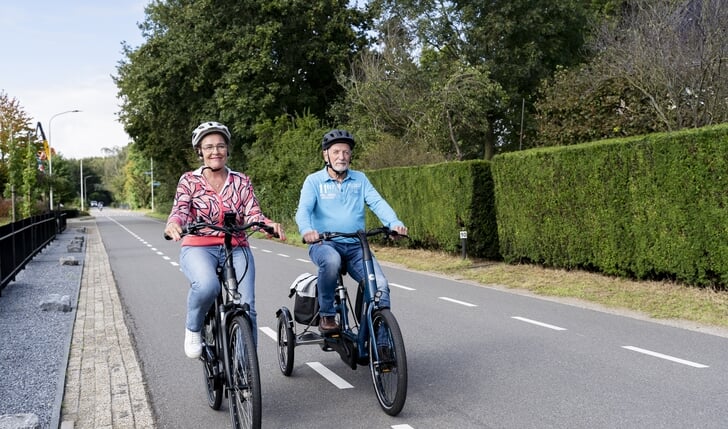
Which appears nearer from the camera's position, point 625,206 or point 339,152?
point 339,152

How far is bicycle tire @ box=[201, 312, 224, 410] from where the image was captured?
453cm

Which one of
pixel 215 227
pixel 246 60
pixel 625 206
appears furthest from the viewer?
pixel 246 60

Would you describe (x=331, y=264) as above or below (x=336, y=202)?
below

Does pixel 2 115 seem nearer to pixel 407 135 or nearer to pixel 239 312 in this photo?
pixel 407 135

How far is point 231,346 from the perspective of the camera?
4.17 m

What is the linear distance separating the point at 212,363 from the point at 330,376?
1416 mm

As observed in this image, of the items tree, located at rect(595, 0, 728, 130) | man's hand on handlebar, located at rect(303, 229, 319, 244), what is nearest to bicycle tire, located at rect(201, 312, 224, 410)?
man's hand on handlebar, located at rect(303, 229, 319, 244)

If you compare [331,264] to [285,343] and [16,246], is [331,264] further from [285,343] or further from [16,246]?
[16,246]

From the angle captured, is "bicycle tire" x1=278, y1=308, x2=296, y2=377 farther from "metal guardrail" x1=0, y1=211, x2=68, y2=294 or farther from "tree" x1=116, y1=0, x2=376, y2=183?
"tree" x1=116, y1=0, x2=376, y2=183

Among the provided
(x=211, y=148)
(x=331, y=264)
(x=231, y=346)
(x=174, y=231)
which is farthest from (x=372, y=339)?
(x=211, y=148)

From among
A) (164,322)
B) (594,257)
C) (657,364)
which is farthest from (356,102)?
(657,364)

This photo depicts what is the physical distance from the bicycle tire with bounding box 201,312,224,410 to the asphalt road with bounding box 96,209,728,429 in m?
0.12

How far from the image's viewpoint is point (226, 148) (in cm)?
479

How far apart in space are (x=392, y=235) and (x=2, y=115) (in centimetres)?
5482
